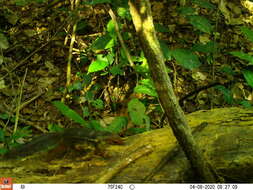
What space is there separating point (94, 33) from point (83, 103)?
0.76 meters

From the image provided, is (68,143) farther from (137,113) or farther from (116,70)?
(116,70)

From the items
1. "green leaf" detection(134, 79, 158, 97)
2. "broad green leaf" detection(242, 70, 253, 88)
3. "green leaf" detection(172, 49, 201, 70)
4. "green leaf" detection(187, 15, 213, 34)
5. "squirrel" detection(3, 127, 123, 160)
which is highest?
"green leaf" detection(187, 15, 213, 34)

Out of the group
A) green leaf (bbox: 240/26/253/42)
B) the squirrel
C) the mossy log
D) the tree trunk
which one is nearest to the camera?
the tree trunk

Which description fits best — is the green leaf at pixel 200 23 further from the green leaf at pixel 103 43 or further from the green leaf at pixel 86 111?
the green leaf at pixel 86 111

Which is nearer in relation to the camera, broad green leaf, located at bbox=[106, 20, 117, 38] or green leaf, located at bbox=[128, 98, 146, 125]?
green leaf, located at bbox=[128, 98, 146, 125]

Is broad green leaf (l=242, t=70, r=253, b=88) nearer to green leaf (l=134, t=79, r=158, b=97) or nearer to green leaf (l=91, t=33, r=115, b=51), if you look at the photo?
green leaf (l=134, t=79, r=158, b=97)

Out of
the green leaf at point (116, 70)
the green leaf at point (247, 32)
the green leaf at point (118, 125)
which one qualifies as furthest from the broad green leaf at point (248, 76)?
the green leaf at point (116, 70)

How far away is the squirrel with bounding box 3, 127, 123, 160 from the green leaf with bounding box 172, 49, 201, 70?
966mm

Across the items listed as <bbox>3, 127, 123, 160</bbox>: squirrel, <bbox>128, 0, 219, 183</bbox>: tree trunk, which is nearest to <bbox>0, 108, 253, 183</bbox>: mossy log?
<bbox>3, 127, 123, 160</bbox>: squirrel

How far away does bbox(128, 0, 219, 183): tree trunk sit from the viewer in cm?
114

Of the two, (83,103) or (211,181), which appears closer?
(211,181)

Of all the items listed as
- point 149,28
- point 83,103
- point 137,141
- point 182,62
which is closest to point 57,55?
point 83,103

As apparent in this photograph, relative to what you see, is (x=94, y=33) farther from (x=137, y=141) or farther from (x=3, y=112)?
(x=137, y=141)

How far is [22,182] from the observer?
1.36 meters
